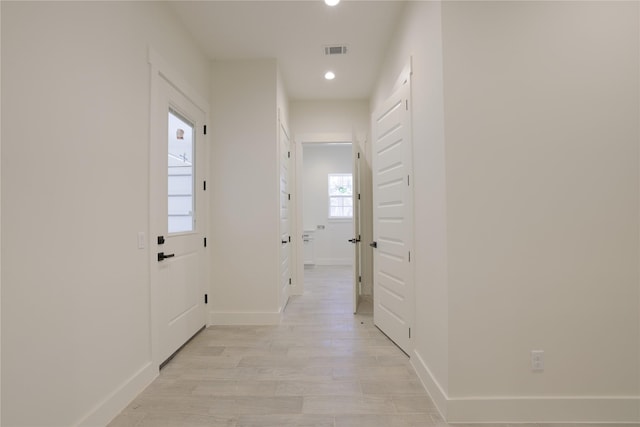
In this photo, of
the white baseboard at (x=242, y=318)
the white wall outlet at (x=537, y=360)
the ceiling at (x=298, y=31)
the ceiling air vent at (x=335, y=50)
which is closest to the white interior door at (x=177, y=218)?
the white baseboard at (x=242, y=318)

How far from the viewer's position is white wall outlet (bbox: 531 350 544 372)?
1.75 meters

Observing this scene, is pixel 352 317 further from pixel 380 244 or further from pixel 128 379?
pixel 128 379

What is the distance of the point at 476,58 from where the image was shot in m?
1.78

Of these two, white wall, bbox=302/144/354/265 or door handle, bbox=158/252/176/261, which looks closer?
door handle, bbox=158/252/176/261

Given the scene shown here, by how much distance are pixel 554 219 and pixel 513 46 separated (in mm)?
1078

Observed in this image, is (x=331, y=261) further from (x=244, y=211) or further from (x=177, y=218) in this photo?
(x=177, y=218)

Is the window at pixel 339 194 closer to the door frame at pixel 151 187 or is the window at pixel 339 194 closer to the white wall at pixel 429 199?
the white wall at pixel 429 199

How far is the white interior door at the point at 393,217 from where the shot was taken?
98.0 inches

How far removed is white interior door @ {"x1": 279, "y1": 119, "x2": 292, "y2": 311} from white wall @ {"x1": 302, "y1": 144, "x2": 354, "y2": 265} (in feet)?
10.3

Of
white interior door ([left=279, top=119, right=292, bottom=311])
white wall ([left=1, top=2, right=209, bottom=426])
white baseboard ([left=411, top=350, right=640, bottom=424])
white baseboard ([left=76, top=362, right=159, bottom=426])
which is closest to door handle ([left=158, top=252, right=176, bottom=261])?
white wall ([left=1, top=2, right=209, bottom=426])

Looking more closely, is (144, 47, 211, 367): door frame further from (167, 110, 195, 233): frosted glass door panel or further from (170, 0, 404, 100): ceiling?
(170, 0, 404, 100): ceiling

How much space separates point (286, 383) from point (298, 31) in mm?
3168

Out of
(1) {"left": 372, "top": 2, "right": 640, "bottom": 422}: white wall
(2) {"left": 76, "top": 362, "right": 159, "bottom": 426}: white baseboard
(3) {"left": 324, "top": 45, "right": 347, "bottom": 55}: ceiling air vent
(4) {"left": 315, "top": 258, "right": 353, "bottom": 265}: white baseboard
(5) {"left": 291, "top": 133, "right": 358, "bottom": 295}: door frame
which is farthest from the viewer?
(4) {"left": 315, "top": 258, "right": 353, "bottom": 265}: white baseboard

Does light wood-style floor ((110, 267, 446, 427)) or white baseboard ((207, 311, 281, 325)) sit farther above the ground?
white baseboard ((207, 311, 281, 325))
